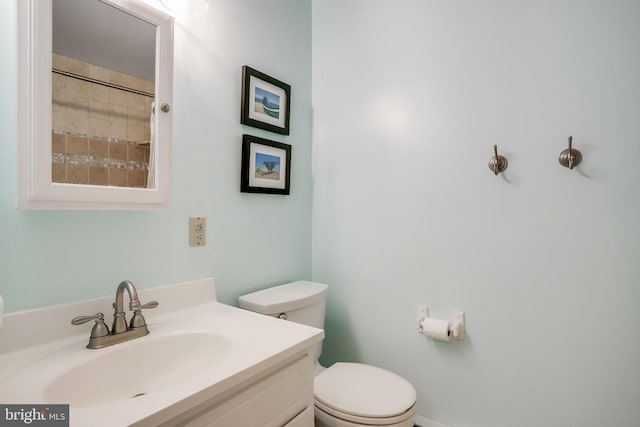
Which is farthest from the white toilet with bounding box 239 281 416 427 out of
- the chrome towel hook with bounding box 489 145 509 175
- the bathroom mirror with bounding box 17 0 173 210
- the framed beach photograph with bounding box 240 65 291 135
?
the chrome towel hook with bounding box 489 145 509 175

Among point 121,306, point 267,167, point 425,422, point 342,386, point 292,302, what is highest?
point 267,167

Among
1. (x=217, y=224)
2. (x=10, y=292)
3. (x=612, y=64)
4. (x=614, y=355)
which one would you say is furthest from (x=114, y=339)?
(x=612, y=64)

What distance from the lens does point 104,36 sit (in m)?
1.00

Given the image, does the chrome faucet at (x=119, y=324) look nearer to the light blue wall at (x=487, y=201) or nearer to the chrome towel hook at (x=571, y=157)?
the light blue wall at (x=487, y=201)

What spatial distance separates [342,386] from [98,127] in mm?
1281

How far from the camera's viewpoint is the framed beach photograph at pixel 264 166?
1.49 m

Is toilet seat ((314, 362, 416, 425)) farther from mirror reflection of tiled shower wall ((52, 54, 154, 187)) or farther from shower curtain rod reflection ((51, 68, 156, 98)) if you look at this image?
shower curtain rod reflection ((51, 68, 156, 98))

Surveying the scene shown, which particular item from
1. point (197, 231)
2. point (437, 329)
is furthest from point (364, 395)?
point (197, 231)

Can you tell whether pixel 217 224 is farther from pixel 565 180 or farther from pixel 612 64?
pixel 612 64

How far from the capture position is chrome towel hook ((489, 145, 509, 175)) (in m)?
1.36

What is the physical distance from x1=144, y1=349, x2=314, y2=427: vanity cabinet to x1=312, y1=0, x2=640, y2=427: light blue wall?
0.77 metres

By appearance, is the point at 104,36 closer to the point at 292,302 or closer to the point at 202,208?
the point at 202,208

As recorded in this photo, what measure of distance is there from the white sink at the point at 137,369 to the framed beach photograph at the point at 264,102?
948 millimetres

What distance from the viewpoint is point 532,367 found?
1332mm
